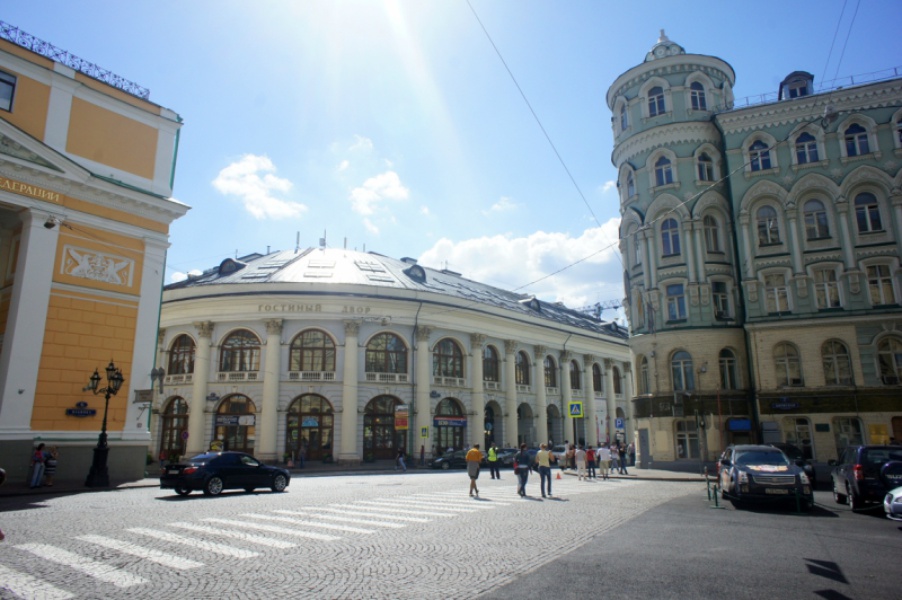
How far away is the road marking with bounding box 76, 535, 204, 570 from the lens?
8.28 m

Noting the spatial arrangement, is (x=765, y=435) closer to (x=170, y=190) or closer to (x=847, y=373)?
(x=847, y=373)

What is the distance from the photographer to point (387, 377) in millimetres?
42938

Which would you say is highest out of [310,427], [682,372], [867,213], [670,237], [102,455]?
[867,213]

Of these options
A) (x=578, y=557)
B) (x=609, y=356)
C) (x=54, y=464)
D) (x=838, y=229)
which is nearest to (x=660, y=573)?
(x=578, y=557)

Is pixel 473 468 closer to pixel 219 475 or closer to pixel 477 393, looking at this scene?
pixel 219 475

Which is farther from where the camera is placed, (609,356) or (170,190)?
(609,356)

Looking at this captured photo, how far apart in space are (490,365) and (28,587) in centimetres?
4406

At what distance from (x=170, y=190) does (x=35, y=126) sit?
227 inches

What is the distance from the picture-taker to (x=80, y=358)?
24.3 m

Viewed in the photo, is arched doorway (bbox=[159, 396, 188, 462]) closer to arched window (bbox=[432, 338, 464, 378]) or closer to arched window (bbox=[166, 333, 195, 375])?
arched window (bbox=[166, 333, 195, 375])

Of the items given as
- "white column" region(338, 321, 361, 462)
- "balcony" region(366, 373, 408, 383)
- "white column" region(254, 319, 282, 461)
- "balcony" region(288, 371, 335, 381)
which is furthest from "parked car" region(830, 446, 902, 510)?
"white column" region(254, 319, 282, 461)

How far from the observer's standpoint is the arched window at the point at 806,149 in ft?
102

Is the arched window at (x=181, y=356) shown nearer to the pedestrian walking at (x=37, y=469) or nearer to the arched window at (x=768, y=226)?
the pedestrian walking at (x=37, y=469)

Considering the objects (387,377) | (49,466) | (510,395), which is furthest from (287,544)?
(510,395)
